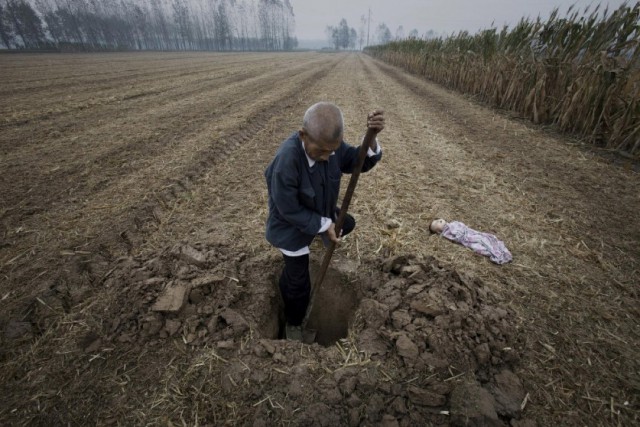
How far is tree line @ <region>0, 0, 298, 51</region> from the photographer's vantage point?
42.8 meters

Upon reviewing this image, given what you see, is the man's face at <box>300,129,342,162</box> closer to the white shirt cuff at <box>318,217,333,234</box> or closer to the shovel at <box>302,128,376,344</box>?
the shovel at <box>302,128,376,344</box>

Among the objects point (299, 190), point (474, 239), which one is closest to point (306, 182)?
point (299, 190)

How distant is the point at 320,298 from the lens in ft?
10.9

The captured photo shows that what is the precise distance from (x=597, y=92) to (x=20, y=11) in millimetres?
64307

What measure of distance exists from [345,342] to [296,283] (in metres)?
0.66

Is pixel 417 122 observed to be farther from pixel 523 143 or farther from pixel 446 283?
pixel 446 283

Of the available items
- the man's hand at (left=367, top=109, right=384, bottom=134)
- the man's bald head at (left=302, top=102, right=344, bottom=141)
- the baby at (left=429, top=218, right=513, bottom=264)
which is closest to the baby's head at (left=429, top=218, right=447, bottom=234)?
the baby at (left=429, top=218, right=513, bottom=264)

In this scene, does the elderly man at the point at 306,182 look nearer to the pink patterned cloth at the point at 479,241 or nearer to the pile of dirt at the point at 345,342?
the pile of dirt at the point at 345,342

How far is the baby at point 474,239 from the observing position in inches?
131

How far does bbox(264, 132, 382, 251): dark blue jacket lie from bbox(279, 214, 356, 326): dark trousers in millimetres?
214

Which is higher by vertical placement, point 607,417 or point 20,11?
point 20,11

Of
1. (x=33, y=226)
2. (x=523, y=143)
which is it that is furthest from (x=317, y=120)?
(x=523, y=143)

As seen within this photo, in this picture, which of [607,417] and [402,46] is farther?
[402,46]

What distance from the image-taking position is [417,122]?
8.45m
